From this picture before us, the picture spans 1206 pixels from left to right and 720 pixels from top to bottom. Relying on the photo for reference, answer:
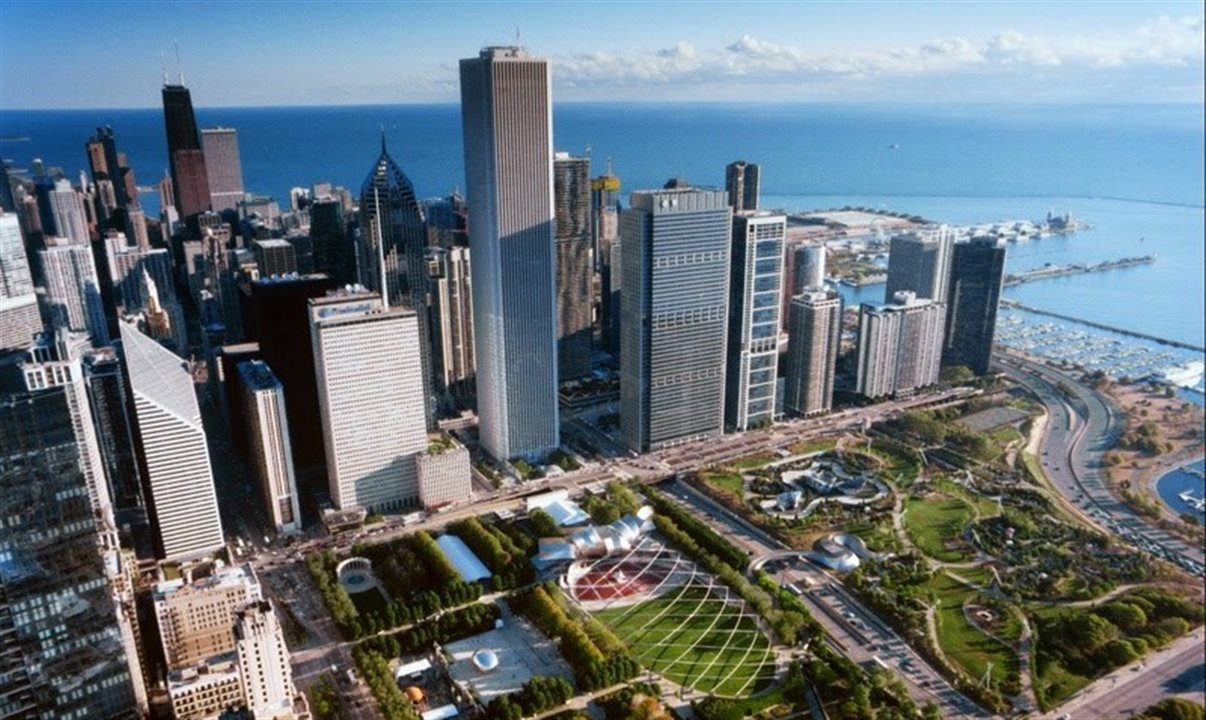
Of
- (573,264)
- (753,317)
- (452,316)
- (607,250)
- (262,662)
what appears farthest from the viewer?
(607,250)

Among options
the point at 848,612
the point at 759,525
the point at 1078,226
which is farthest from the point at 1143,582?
the point at 1078,226

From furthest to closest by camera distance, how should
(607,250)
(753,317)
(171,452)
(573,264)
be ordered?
(607,250), (573,264), (753,317), (171,452)

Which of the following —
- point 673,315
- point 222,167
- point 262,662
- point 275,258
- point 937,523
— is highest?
point 222,167

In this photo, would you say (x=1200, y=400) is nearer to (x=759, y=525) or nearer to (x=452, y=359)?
(x=759, y=525)

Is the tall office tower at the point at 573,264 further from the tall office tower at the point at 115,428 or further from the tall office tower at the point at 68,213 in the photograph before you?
the tall office tower at the point at 68,213

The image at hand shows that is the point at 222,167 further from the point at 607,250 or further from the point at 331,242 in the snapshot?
the point at 607,250

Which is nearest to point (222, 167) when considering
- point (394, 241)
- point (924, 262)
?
point (394, 241)

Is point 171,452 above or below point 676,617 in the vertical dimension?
above

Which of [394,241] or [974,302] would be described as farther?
[974,302]
